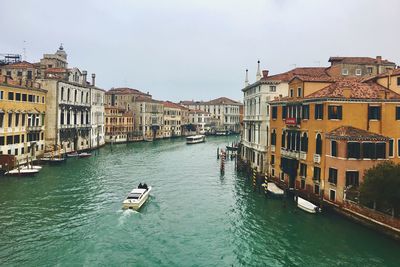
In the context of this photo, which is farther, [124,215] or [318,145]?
[318,145]

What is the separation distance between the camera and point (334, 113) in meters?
22.7

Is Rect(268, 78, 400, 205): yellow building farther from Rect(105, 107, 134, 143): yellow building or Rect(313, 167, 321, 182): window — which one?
Rect(105, 107, 134, 143): yellow building

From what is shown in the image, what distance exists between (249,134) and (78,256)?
83.1ft

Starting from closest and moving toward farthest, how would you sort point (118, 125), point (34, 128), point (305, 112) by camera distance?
point (305, 112) < point (34, 128) < point (118, 125)

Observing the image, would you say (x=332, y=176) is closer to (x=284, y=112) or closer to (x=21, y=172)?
(x=284, y=112)

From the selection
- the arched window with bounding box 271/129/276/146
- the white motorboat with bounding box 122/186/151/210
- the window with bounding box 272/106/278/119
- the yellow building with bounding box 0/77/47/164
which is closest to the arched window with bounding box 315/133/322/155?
the arched window with bounding box 271/129/276/146

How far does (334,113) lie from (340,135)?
70.0 inches

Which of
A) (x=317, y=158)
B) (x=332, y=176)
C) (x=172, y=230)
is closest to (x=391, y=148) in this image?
(x=332, y=176)

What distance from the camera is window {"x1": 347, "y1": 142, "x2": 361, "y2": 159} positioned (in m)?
21.2

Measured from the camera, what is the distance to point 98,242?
57.8 ft

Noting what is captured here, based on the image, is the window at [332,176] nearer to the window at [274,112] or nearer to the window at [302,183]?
the window at [302,183]

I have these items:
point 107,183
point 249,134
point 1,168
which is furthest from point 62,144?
point 249,134

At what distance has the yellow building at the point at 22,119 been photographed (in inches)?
1414

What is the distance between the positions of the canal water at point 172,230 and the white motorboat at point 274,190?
27.7 inches
